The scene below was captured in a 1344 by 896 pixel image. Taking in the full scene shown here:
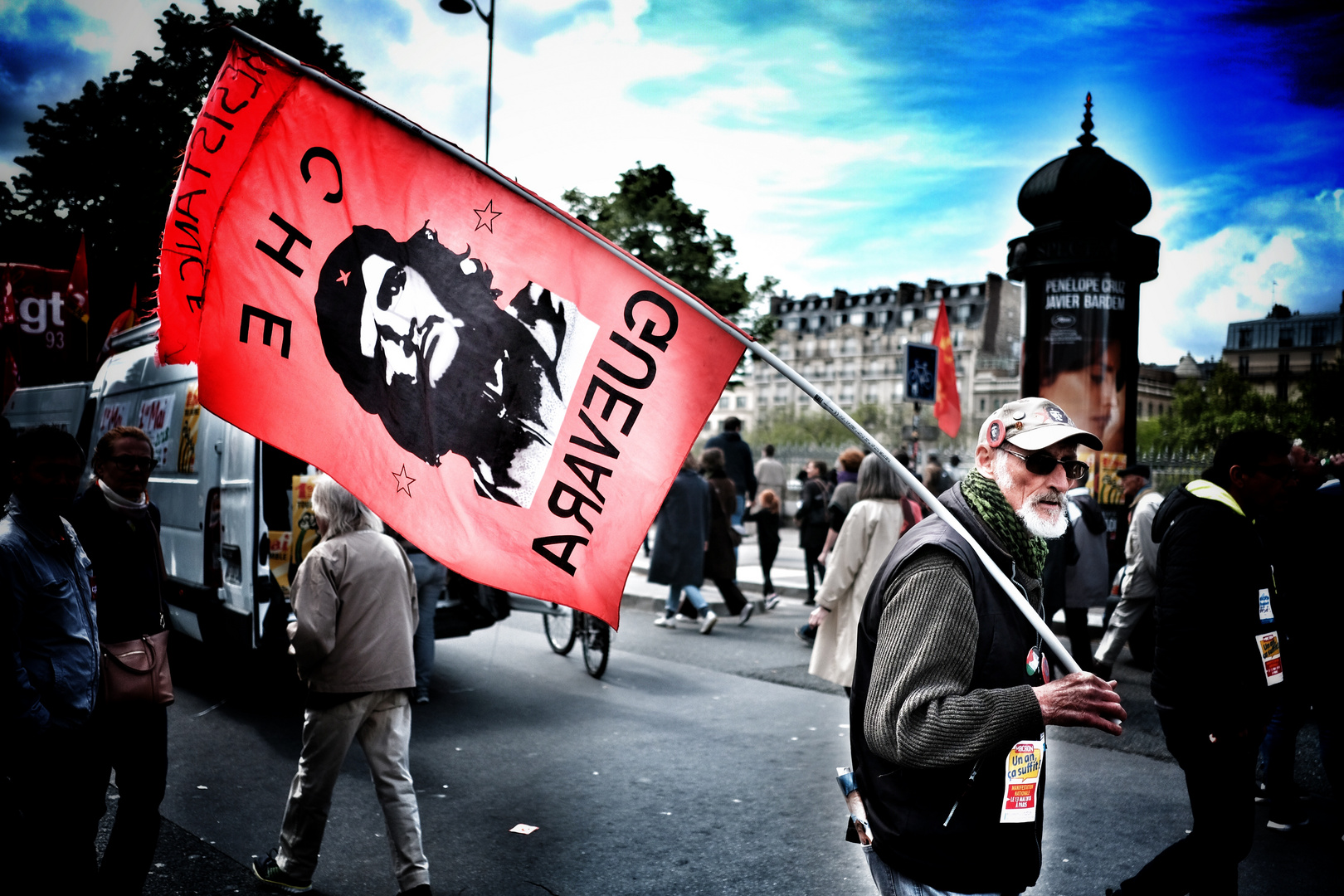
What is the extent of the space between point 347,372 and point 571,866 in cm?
279

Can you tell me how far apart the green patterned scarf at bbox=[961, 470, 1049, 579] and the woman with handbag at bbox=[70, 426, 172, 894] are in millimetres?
2816

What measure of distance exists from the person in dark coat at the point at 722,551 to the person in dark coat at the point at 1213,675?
7.98 metres

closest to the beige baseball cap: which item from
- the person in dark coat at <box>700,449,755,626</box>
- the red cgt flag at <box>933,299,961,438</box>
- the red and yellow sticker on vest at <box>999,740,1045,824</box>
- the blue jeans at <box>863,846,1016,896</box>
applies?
the red and yellow sticker on vest at <box>999,740,1045,824</box>

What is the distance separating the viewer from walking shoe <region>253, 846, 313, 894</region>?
411 centimetres

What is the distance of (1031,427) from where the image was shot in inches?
93.4

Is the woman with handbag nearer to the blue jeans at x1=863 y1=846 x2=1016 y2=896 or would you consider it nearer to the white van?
the blue jeans at x1=863 y1=846 x2=1016 y2=896

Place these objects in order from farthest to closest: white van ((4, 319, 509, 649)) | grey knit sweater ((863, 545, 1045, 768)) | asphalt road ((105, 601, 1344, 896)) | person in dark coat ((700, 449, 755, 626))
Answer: person in dark coat ((700, 449, 755, 626)) → white van ((4, 319, 509, 649)) → asphalt road ((105, 601, 1344, 896)) → grey knit sweater ((863, 545, 1045, 768))

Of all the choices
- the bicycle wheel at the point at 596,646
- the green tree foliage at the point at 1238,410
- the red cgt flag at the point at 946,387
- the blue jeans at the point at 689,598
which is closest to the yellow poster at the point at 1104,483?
the red cgt flag at the point at 946,387

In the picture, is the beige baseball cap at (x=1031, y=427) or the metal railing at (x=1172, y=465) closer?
the beige baseball cap at (x=1031, y=427)

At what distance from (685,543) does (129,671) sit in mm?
7594

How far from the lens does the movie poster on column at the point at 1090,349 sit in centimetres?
1177

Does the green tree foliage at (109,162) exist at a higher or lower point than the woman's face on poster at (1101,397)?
higher

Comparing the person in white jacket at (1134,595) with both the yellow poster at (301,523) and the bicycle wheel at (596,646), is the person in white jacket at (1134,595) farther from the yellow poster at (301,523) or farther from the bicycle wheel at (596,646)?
the yellow poster at (301,523)

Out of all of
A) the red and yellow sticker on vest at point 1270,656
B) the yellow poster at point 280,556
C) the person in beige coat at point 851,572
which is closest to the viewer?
the red and yellow sticker on vest at point 1270,656
